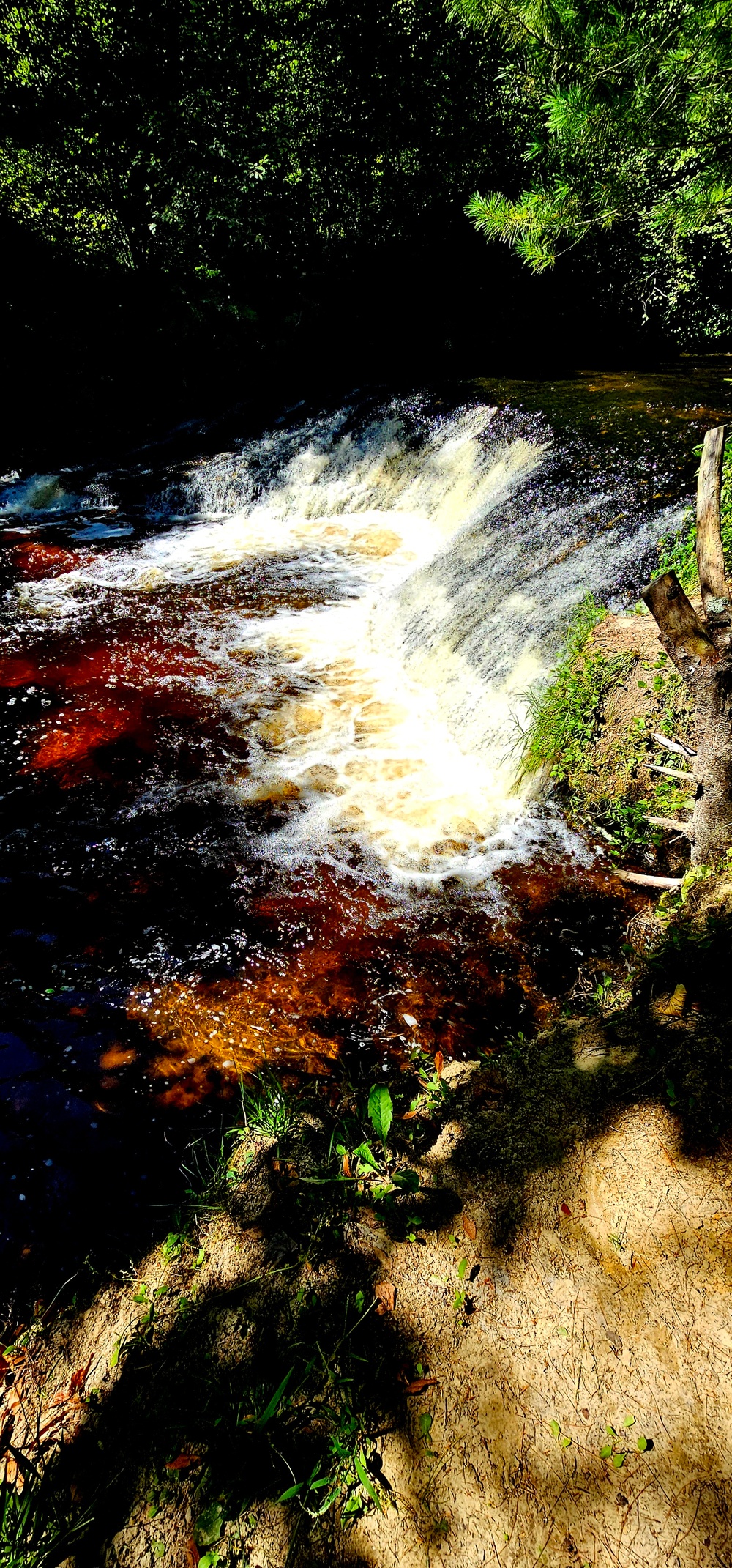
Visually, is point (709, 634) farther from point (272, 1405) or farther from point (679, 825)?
point (272, 1405)

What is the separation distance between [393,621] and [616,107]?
4.54m

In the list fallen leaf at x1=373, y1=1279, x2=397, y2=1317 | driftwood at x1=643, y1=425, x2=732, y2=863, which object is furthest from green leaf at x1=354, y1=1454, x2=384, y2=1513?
driftwood at x1=643, y1=425, x2=732, y2=863

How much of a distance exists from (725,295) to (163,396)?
10842mm

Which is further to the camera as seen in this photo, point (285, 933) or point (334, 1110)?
point (285, 933)

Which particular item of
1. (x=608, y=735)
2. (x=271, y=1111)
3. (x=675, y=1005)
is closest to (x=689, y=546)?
(x=608, y=735)

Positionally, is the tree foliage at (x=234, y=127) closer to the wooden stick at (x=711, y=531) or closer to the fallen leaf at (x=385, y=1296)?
the wooden stick at (x=711, y=531)

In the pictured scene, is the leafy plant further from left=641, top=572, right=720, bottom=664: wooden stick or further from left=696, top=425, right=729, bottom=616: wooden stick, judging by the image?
left=696, top=425, right=729, bottom=616: wooden stick

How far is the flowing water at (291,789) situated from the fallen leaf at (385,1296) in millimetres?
1203

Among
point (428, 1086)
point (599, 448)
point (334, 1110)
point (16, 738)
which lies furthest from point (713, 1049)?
point (599, 448)

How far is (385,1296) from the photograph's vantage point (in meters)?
1.85

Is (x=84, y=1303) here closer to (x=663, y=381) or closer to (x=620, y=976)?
(x=620, y=976)

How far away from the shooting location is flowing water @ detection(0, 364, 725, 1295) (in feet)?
10.9

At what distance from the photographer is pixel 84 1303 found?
231 centimetres

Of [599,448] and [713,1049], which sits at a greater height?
[599,448]
